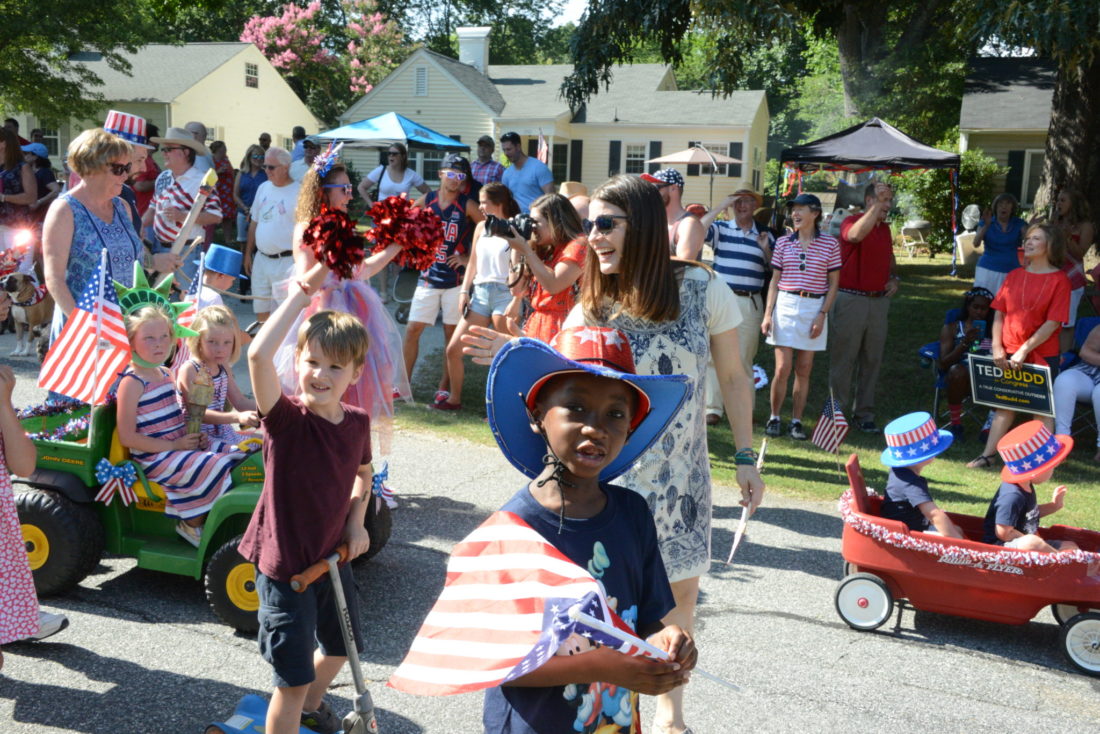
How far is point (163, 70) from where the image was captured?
37188 mm

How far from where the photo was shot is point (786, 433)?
353 inches

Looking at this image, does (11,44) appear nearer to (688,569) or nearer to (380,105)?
(380,105)

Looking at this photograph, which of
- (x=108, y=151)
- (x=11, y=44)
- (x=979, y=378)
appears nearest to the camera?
(x=108, y=151)

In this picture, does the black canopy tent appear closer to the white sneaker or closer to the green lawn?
the green lawn

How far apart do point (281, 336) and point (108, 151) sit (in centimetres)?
268

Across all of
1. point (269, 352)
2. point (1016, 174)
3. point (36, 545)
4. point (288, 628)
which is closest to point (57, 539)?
point (36, 545)

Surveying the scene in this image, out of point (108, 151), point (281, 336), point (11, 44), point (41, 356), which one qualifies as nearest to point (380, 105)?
point (11, 44)

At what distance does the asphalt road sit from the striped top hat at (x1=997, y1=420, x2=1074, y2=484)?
849mm

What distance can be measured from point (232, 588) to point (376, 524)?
2.93 ft

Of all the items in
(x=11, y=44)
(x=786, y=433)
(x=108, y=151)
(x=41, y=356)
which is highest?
(x=11, y=44)

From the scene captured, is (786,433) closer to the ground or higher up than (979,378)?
closer to the ground

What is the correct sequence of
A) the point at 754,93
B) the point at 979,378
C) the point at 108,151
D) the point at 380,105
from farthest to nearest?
the point at 754,93 → the point at 380,105 → the point at 979,378 → the point at 108,151

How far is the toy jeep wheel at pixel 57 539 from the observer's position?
456 centimetres

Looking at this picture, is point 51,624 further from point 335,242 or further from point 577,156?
point 577,156
